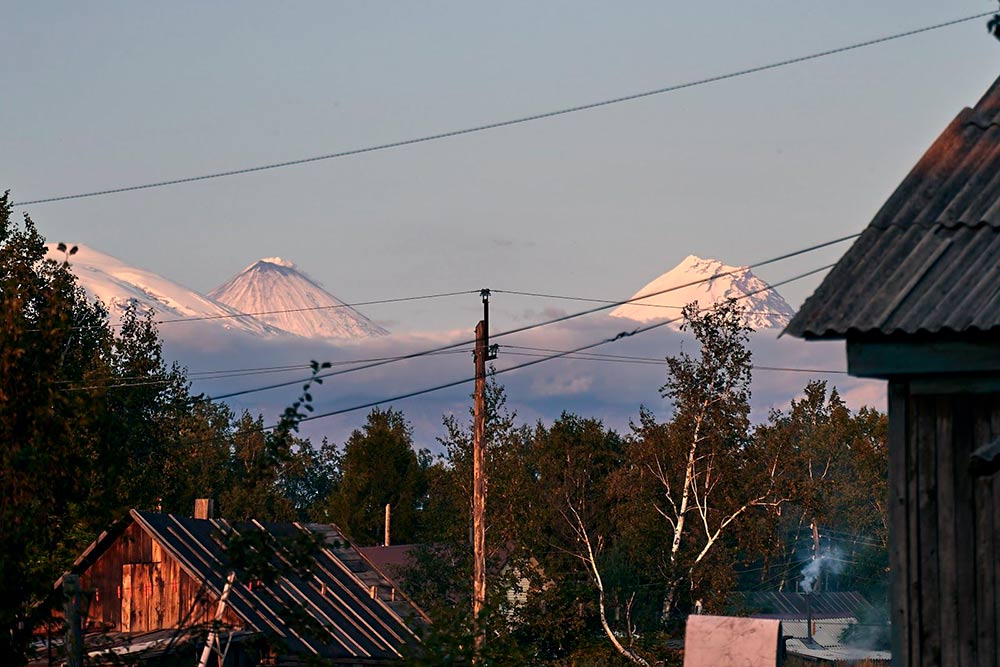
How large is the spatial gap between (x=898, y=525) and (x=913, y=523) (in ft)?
0.37

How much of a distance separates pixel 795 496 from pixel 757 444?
7.12 feet

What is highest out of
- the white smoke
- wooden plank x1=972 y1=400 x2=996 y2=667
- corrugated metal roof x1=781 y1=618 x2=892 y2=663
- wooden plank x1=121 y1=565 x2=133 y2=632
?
wooden plank x1=972 y1=400 x2=996 y2=667

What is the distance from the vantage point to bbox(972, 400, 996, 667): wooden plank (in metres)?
8.99

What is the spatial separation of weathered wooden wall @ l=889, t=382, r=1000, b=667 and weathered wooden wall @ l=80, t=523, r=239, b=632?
77.4 ft

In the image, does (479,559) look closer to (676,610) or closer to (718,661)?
(718,661)

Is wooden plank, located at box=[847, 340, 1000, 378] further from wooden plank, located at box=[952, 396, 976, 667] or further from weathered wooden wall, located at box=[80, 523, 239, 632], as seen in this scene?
weathered wooden wall, located at box=[80, 523, 239, 632]

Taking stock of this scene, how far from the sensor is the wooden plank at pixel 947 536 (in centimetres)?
910

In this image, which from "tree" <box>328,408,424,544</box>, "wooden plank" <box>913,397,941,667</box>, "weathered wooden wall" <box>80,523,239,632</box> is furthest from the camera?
"tree" <box>328,408,424,544</box>

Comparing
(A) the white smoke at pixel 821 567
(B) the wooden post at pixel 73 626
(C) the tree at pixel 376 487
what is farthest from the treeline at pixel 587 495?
(A) the white smoke at pixel 821 567

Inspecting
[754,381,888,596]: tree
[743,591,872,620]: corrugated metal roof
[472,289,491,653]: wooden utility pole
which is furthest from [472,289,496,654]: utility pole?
[754,381,888,596]: tree

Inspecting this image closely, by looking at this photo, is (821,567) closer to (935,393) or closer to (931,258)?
(935,393)

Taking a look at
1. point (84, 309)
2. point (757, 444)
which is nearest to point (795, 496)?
point (757, 444)

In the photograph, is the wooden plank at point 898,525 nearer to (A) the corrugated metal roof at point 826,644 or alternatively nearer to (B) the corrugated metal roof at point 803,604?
(A) the corrugated metal roof at point 826,644

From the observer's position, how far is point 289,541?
428 inches
